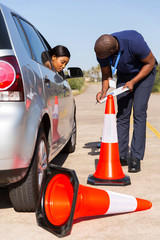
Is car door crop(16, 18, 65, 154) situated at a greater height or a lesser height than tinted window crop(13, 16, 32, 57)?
lesser

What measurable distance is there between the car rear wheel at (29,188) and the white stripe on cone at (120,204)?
25.0 inches

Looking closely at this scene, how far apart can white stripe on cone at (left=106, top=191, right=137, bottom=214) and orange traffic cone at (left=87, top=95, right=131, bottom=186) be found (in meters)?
0.99

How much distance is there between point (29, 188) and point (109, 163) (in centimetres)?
154

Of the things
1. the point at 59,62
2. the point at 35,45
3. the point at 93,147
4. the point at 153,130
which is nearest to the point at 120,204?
the point at 35,45

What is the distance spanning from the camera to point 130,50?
5.48 m

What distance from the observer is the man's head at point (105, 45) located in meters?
5.21

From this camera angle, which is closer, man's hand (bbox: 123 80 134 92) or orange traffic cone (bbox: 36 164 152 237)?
orange traffic cone (bbox: 36 164 152 237)

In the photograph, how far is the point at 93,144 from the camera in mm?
8242

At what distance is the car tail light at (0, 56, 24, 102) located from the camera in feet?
11.1

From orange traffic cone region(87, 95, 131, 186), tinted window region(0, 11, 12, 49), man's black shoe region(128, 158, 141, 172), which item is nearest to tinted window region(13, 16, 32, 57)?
tinted window region(0, 11, 12, 49)

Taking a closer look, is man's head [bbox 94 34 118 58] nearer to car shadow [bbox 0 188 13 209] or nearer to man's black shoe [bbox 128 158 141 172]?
man's black shoe [bbox 128 158 141 172]

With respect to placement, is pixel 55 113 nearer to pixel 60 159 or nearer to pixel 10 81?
pixel 10 81

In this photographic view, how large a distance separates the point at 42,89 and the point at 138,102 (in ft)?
6.72

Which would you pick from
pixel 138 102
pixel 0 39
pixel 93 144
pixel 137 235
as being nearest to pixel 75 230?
pixel 137 235
